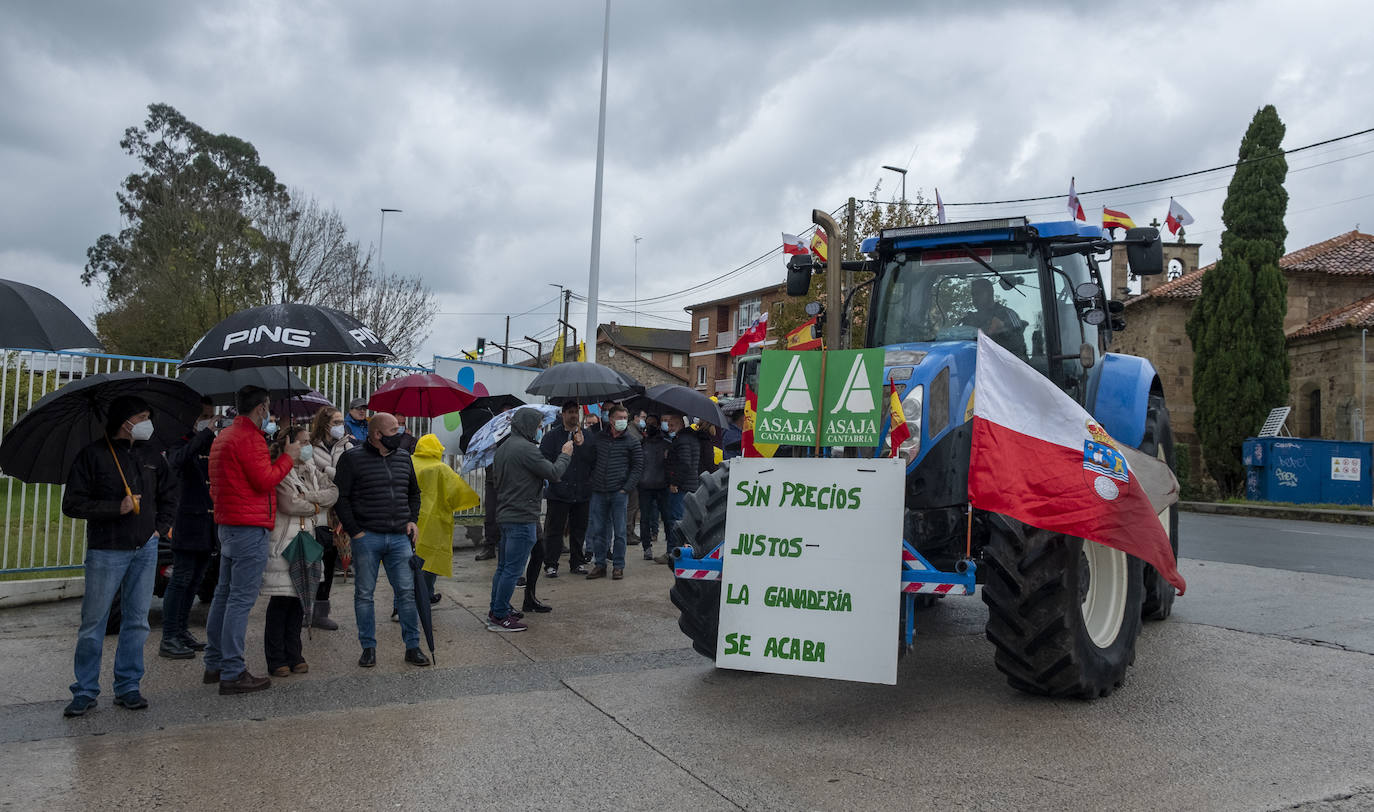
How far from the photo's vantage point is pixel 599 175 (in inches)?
701

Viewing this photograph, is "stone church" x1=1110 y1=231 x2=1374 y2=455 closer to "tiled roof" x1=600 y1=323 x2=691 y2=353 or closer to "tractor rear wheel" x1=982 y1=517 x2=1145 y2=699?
"tractor rear wheel" x1=982 y1=517 x2=1145 y2=699

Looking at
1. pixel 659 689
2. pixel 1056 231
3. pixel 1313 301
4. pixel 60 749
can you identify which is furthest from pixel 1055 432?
pixel 1313 301

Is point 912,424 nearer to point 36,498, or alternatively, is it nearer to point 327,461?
point 327,461

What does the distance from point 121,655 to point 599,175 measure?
13516 millimetres

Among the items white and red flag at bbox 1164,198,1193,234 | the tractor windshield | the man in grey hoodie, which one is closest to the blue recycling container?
white and red flag at bbox 1164,198,1193,234

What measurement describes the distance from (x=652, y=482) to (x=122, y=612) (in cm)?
661

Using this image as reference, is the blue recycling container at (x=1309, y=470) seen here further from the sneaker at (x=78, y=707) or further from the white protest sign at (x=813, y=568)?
the sneaker at (x=78, y=707)

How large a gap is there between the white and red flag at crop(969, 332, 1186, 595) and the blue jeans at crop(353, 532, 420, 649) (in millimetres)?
3832

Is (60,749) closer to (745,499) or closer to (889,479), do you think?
(745,499)

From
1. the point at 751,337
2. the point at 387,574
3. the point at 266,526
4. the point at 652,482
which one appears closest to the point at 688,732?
the point at 387,574

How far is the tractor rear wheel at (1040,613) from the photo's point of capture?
5043mm

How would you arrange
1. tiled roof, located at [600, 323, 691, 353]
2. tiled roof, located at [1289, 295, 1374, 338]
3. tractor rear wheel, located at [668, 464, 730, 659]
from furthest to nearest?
tiled roof, located at [600, 323, 691, 353] → tiled roof, located at [1289, 295, 1374, 338] → tractor rear wheel, located at [668, 464, 730, 659]

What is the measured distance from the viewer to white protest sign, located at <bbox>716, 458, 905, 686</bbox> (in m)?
5.07

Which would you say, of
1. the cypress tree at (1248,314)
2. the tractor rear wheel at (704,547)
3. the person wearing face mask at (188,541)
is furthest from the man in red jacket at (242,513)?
the cypress tree at (1248,314)
